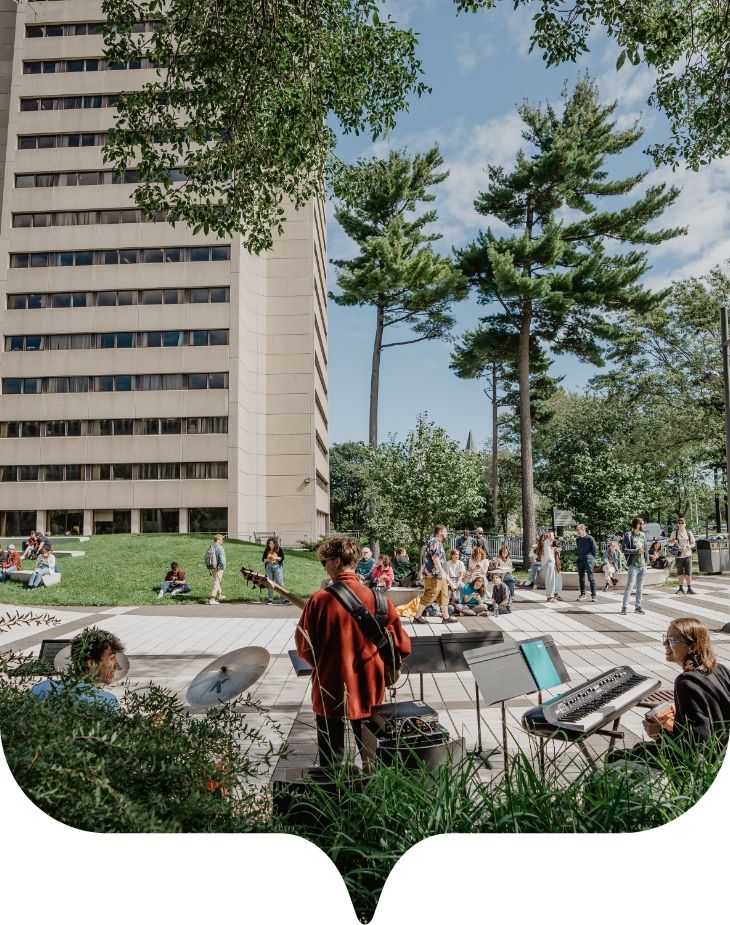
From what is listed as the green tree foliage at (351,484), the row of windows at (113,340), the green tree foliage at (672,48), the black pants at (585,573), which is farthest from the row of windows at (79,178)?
the black pants at (585,573)

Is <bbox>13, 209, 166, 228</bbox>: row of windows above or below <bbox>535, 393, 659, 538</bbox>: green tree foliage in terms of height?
above

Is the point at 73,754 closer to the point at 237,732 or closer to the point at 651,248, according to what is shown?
the point at 237,732

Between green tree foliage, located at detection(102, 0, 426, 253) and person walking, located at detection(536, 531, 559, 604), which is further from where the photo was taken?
person walking, located at detection(536, 531, 559, 604)

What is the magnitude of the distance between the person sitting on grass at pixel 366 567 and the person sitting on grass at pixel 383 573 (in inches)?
1.1

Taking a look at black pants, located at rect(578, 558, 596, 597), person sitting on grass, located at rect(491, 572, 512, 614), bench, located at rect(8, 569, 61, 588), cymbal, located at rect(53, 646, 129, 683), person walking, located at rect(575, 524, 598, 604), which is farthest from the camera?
black pants, located at rect(578, 558, 596, 597)

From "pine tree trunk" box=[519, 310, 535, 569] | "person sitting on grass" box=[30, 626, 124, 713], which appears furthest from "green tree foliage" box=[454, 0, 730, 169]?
"person sitting on grass" box=[30, 626, 124, 713]

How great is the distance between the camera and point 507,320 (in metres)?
3.29

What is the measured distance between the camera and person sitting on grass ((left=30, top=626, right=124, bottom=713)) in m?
2.69

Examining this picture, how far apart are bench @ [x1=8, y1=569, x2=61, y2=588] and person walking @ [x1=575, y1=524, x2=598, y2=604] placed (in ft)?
9.49

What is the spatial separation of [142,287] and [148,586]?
1.69 m

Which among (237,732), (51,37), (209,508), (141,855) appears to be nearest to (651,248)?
(209,508)

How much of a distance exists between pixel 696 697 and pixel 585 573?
182 cm

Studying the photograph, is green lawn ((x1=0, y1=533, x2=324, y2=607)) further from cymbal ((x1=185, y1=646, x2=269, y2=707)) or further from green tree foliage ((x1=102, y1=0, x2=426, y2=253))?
green tree foliage ((x1=102, y1=0, x2=426, y2=253))

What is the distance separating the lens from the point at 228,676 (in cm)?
286
